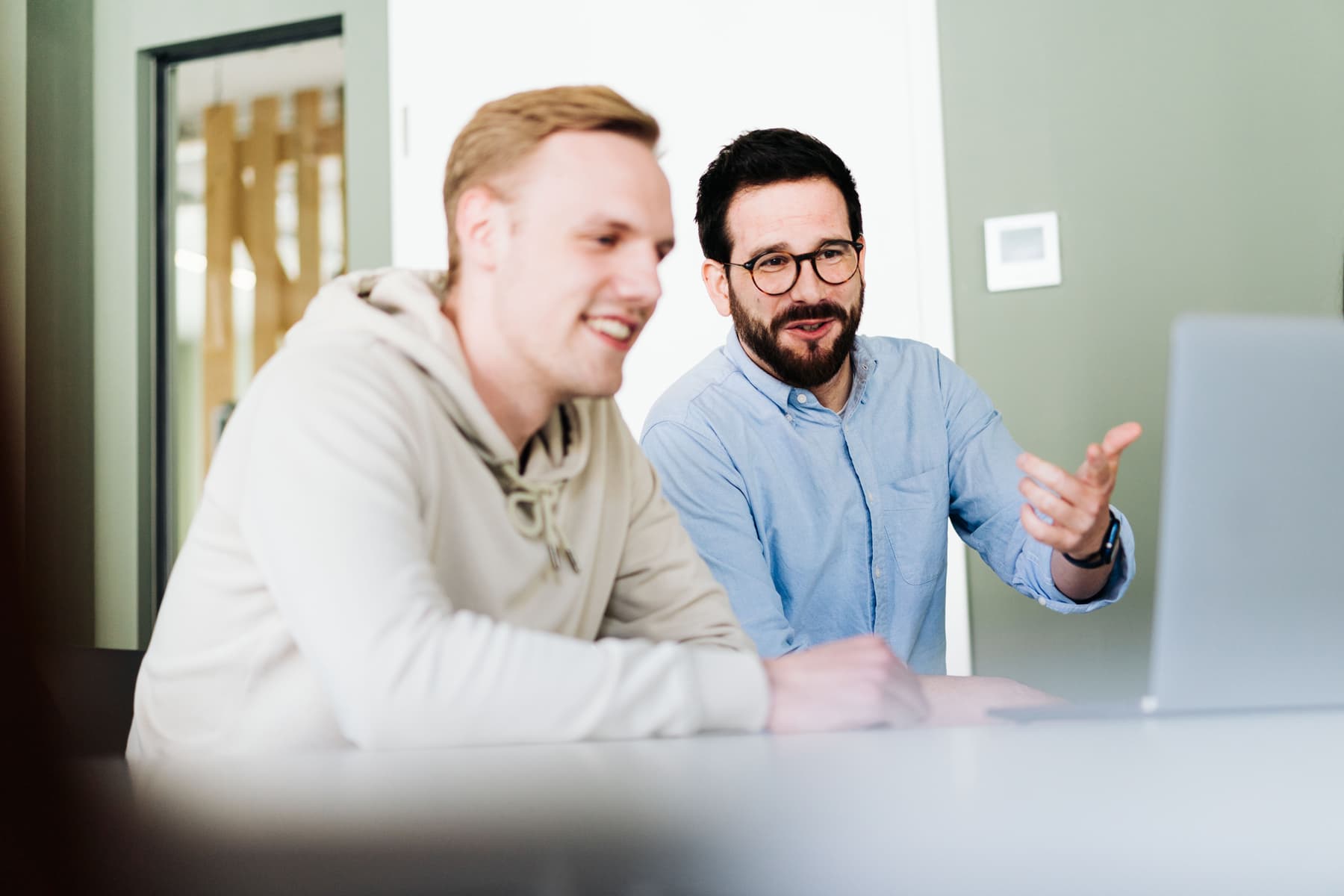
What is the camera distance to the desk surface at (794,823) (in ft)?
0.82

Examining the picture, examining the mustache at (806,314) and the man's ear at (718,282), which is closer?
the mustache at (806,314)

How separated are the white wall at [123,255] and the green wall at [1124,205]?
62.7 inches

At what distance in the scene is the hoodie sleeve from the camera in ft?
2.22

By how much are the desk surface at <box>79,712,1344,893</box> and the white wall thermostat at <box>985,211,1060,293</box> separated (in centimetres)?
197

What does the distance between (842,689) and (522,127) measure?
0.63 m

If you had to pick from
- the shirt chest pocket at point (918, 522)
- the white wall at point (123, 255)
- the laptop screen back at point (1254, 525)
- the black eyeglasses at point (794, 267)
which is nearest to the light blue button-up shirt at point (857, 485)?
the shirt chest pocket at point (918, 522)

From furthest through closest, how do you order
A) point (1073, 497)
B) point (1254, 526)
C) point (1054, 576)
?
point (1054, 576) → point (1073, 497) → point (1254, 526)

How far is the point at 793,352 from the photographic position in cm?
174

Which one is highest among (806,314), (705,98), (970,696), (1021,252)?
(705,98)

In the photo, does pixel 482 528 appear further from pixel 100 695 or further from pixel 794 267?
pixel 794 267

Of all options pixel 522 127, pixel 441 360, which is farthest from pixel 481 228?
pixel 441 360

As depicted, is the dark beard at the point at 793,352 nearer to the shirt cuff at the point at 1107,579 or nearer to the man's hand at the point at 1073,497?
the shirt cuff at the point at 1107,579

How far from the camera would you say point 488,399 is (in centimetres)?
103

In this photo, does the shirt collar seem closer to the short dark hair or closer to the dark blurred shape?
the short dark hair
